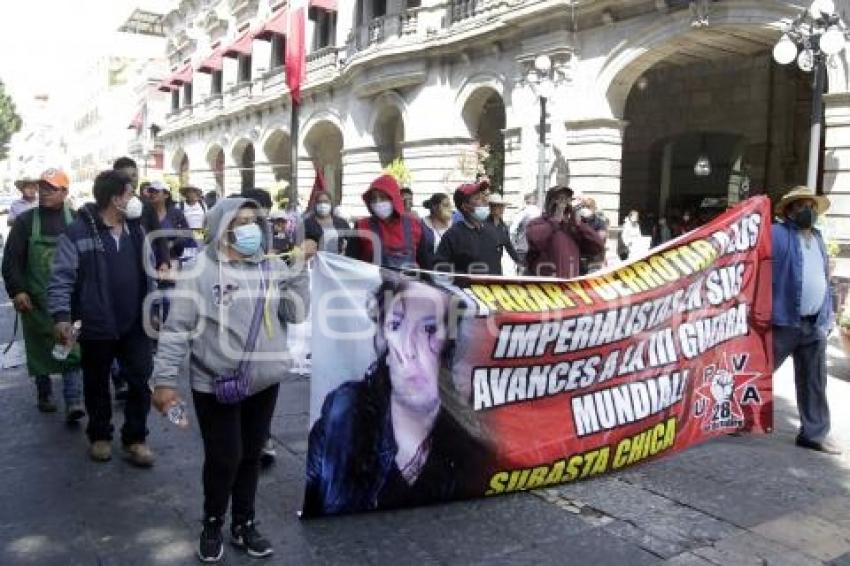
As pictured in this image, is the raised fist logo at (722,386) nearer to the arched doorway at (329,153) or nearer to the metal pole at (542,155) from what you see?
the metal pole at (542,155)

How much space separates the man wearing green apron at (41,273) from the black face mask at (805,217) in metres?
4.89

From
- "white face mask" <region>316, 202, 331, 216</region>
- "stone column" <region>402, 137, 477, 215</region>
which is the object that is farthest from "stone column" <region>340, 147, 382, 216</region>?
"white face mask" <region>316, 202, 331, 216</region>

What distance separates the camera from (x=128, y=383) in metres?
4.84

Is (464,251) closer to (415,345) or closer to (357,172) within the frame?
→ (415,345)

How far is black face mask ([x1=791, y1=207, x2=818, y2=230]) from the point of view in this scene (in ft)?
17.4

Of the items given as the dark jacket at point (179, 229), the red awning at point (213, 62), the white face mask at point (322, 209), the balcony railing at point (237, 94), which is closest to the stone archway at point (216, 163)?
the balcony railing at point (237, 94)

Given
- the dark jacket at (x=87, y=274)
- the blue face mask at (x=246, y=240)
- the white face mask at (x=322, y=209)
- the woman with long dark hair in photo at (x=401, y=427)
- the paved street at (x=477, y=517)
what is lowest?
the paved street at (x=477, y=517)

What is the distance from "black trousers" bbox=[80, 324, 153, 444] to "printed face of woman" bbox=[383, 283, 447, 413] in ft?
5.56

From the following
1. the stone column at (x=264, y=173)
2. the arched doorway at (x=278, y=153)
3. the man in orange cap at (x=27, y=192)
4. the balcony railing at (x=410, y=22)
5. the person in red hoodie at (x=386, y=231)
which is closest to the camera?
the person in red hoodie at (x=386, y=231)

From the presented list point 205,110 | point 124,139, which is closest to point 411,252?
point 205,110

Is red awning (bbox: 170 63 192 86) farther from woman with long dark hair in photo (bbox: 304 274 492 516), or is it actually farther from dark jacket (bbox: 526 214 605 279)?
woman with long dark hair in photo (bbox: 304 274 492 516)

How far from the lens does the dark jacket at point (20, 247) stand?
544 cm

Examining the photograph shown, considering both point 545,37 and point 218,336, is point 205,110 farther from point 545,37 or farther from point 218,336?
point 218,336

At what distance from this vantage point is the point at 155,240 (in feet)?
20.1
